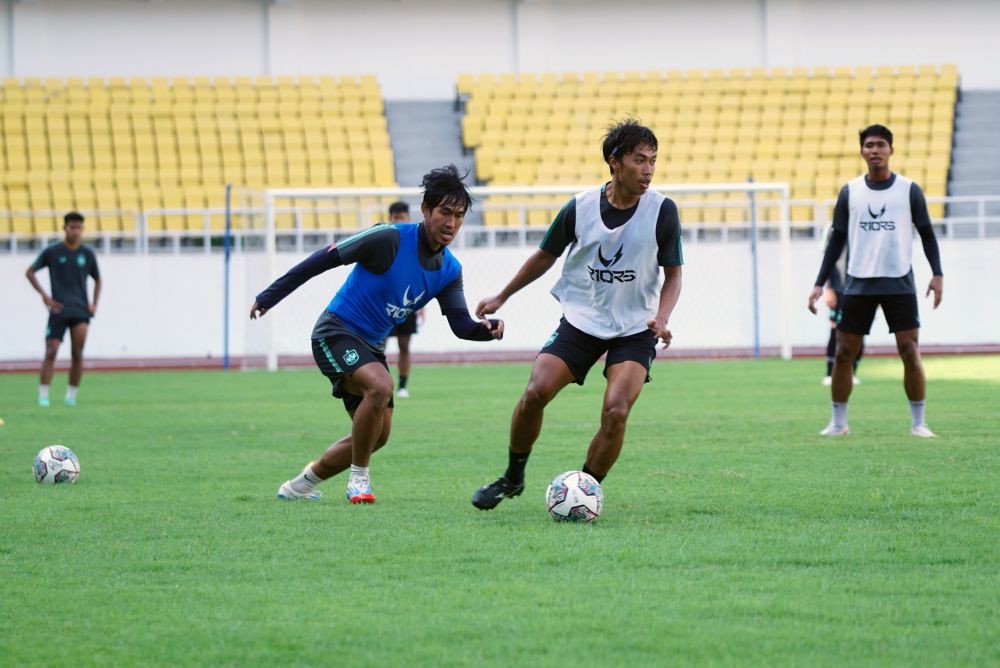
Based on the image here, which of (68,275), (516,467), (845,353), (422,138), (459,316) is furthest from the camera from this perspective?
(422,138)

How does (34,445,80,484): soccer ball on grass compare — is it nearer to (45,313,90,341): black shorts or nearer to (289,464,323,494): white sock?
(289,464,323,494): white sock

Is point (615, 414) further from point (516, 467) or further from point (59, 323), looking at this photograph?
point (59, 323)

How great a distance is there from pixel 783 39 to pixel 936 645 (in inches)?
1120

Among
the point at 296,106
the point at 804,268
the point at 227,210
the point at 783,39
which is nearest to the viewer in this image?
the point at 227,210

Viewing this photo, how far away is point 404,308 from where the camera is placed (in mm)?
7371

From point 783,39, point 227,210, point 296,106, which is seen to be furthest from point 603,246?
point 783,39

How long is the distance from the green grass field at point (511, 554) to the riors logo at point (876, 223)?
59.9 inches

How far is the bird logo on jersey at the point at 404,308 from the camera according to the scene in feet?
24.0

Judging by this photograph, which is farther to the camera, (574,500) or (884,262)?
(884,262)

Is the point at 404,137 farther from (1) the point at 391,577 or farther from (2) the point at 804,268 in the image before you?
(1) the point at 391,577

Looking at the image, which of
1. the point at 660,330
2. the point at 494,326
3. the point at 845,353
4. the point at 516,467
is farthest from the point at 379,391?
the point at 845,353

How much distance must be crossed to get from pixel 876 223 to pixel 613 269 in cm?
406

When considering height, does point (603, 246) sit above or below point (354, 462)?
above

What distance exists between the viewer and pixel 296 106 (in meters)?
28.2
